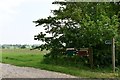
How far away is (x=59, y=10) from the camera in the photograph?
17516mm

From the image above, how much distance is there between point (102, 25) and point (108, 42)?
3.39 feet

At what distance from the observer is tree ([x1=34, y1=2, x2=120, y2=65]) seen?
52.7 feet

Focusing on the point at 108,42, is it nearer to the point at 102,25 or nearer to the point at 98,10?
the point at 102,25

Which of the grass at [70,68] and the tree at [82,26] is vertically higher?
the tree at [82,26]

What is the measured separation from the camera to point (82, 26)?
16328 mm

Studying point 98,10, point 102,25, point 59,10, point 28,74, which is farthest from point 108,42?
point 28,74

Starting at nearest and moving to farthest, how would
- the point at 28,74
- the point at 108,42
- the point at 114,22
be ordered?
the point at 28,74
the point at 108,42
the point at 114,22

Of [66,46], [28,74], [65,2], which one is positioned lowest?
[28,74]

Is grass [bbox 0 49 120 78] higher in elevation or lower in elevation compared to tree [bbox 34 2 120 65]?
lower

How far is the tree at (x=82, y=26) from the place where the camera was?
1608 cm

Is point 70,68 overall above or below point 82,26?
below

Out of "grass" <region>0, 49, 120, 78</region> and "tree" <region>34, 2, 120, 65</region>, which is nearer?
"grass" <region>0, 49, 120, 78</region>

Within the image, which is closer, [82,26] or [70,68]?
[70,68]

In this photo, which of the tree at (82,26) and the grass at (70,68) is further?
the tree at (82,26)
